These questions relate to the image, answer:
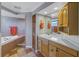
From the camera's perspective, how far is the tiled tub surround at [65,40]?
1.64m

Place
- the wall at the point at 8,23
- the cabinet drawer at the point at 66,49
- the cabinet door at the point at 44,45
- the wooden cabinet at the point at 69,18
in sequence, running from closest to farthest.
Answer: the cabinet drawer at the point at 66,49, the wooden cabinet at the point at 69,18, the wall at the point at 8,23, the cabinet door at the point at 44,45

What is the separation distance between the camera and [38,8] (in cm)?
186

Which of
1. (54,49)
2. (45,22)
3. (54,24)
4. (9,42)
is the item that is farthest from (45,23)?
(9,42)

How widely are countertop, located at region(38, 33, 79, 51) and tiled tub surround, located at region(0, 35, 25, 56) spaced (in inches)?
14.6

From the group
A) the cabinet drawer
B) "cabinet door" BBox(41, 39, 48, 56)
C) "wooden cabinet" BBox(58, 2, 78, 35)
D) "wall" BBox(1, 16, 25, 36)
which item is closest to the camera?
the cabinet drawer

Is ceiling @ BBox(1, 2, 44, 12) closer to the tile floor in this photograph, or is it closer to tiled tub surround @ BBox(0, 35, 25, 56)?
tiled tub surround @ BBox(0, 35, 25, 56)

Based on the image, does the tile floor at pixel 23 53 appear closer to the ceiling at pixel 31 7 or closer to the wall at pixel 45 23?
the wall at pixel 45 23

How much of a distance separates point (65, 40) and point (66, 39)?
23 millimetres

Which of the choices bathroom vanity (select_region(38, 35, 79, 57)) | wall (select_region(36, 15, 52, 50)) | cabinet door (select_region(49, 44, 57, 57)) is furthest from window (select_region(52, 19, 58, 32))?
cabinet door (select_region(49, 44, 57, 57))

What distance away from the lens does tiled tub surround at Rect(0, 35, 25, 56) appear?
181cm

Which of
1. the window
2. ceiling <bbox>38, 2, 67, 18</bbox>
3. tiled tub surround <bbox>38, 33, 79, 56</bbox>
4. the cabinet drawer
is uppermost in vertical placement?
ceiling <bbox>38, 2, 67, 18</bbox>

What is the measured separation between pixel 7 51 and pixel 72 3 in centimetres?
114

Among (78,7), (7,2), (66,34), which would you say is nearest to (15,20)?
(7,2)

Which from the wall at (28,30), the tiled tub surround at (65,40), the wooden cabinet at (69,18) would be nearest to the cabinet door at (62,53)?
the tiled tub surround at (65,40)
